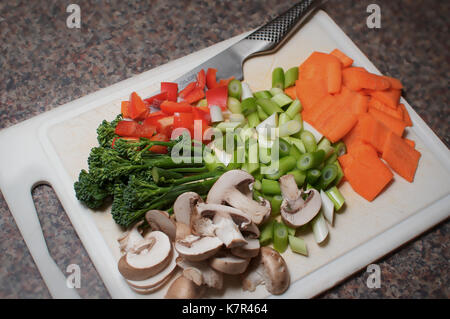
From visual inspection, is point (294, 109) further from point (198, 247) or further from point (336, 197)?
point (198, 247)

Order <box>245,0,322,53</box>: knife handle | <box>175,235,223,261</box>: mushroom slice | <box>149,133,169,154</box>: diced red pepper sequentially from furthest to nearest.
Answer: <box>245,0,322,53</box>: knife handle < <box>149,133,169,154</box>: diced red pepper < <box>175,235,223,261</box>: mushroom slice

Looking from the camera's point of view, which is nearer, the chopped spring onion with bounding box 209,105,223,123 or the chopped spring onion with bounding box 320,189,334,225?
the chopped spring onion with bounding box 320,189,334,225

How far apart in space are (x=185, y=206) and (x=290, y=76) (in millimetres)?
1191

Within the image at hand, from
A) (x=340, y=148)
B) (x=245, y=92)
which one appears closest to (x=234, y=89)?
(x=245, y=92)

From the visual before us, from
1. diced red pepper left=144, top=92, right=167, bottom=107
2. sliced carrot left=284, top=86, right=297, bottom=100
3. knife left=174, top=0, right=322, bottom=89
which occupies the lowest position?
sliced carrot left=284, top=86, right=297, bottom=100

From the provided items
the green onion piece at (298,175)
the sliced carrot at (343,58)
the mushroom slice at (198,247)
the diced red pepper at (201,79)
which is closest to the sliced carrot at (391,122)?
the sliced carrot at (343,58)

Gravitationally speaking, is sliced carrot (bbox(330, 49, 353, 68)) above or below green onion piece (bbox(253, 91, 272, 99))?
above

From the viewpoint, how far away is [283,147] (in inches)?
106

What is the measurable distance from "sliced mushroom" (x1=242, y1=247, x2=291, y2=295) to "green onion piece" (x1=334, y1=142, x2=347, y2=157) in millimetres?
784

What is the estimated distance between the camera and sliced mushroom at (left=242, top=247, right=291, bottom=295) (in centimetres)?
231

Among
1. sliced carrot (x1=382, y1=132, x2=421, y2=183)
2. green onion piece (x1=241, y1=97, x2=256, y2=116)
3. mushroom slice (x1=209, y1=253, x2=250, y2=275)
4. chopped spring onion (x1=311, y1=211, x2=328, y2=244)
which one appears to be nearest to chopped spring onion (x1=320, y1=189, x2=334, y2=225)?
chopped spring onion (x1=311, y1=211, x2=328, y2=244)

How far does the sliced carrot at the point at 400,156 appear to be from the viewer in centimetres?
272

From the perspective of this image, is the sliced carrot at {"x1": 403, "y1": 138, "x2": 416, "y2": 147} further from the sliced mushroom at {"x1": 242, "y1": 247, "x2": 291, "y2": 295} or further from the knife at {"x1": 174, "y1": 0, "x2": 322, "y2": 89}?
the sliced mushroom at {"x1": 242, "y1": 247, "x2": 291, "y2": 295}
